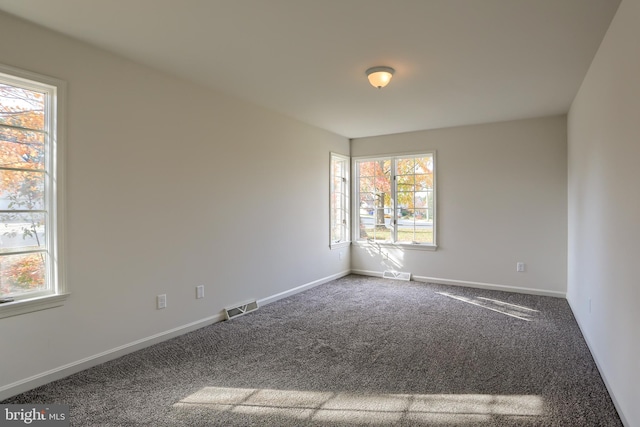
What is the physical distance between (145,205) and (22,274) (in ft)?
3.38

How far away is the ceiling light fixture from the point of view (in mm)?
3309

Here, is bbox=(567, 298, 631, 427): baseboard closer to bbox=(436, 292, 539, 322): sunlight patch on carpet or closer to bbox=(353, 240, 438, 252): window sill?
bbox=(436, 292, 539, 322): sunlight patch on carpet

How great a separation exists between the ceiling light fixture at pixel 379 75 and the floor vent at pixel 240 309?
2891 millimetres

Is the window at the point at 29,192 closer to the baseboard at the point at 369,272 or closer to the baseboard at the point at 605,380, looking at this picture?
the baseboard at the point at 605,380

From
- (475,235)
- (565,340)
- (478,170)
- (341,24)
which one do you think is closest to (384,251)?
(475,235)

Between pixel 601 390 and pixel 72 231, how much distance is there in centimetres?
401

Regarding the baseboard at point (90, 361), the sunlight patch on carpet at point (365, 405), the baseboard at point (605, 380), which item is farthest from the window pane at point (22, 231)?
the baseboard at point (605, 380)

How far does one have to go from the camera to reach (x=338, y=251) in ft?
20.9

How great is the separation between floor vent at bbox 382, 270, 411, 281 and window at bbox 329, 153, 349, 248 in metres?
0.89

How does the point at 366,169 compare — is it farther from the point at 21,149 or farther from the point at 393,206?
the point at 21,149

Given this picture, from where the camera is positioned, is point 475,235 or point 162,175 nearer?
Result: point 162,175

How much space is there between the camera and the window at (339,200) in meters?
6.24

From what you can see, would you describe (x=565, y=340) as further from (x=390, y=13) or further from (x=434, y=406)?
(x=390, y=13)

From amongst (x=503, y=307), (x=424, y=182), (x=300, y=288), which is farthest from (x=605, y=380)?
(x=424, y=182)
